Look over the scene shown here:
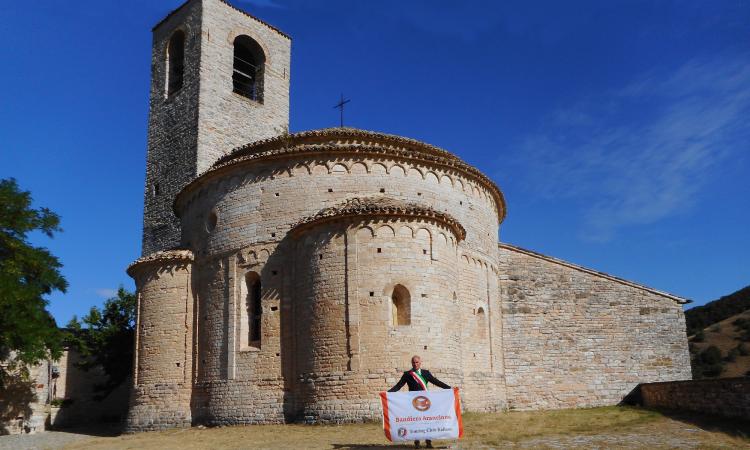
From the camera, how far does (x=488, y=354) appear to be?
19.2 m

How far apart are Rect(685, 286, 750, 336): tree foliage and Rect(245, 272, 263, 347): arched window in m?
39.2

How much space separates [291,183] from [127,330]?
12.6 m

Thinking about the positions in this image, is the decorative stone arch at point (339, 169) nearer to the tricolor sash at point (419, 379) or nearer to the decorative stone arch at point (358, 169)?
the decorative stone arch at point (358, 169)

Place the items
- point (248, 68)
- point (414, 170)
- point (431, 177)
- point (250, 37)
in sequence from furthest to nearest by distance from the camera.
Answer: point (248, 68) → point (250, 37) → point (431, 177) → point (414, 170)

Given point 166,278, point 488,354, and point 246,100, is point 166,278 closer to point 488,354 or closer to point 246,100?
point 488,354

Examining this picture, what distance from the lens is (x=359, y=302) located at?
1529cm

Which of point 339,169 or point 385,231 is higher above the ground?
point 339,169

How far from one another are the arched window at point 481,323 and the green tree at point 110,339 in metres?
14.2

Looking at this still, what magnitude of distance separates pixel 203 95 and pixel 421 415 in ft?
69.5

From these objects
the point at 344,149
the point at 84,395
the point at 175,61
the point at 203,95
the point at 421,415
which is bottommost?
the point at 84,395

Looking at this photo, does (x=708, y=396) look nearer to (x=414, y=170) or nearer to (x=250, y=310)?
(x=414, y=170)

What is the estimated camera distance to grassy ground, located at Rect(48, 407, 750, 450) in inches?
460

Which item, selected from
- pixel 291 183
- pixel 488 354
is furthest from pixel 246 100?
pixel 488 354

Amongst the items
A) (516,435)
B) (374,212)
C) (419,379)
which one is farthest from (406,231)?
(419,379)
